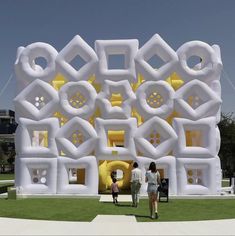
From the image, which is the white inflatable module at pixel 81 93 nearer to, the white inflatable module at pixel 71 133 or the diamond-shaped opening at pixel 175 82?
the white inflatable module at pixel 71 133

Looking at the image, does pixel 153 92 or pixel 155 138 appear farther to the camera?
pixel 155 138

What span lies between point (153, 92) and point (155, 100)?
1.76 feet

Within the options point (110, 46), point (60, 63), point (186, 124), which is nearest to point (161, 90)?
point (186, 124)

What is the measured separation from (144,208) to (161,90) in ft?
22.1

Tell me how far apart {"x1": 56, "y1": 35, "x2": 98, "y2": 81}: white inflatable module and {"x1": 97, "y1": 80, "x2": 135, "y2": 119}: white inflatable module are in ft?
3.46

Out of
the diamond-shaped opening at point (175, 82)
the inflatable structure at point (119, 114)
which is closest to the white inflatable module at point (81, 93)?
the inflatable structure at point (119, 114)

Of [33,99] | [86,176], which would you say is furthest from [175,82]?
[33,99]

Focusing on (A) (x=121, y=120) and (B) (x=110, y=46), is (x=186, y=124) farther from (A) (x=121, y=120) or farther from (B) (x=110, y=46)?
(B) (x=110, y=46)

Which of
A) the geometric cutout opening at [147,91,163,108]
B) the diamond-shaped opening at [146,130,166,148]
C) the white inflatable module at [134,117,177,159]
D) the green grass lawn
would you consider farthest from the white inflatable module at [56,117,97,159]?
the green grass lawn

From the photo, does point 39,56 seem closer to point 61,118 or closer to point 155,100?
point 61,118

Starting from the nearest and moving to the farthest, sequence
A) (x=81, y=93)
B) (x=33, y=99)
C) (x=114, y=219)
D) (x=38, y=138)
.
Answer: (x=114, y=219) → (x=81, y=93) → (x=33, y=99) → (x=38, y=138)

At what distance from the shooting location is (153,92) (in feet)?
60.0

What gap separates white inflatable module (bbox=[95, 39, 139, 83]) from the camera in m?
18.2

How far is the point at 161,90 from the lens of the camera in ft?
59.5
